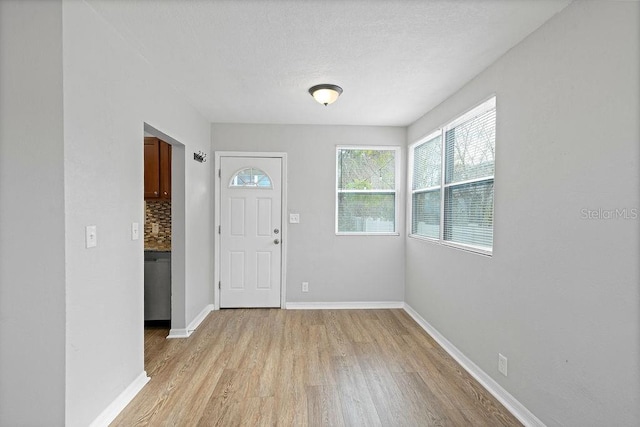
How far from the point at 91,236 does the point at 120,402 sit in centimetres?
114

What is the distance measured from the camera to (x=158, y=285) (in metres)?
3.43

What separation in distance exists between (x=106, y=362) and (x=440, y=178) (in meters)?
3.13

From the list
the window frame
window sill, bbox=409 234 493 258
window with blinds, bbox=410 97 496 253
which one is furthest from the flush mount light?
window sill, bbox=409 234 493 258

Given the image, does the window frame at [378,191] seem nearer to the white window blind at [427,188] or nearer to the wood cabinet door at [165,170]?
the white window blind at [427,188]

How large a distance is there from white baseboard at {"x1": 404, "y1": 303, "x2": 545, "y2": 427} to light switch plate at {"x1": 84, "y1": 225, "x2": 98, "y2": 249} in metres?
2.75

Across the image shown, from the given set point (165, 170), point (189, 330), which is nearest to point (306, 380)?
point (189, 330)

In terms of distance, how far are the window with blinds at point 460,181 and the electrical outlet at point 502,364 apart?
75 centimetres

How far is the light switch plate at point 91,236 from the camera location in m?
1.73

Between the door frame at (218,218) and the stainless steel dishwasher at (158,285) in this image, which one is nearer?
the stainless steel dishwasher at (158,285)

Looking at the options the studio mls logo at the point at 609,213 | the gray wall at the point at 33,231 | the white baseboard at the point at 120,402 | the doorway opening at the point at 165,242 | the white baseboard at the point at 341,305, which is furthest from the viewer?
the white baseboard at the point at 341,305

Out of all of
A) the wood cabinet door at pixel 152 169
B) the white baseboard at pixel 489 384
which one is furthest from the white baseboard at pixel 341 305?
the wood cabinet door at pixel 152 169

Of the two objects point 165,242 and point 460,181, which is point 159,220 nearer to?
point 165,242

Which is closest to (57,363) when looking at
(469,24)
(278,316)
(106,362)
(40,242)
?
(106,362)

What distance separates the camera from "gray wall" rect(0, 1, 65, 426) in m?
1.52
